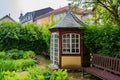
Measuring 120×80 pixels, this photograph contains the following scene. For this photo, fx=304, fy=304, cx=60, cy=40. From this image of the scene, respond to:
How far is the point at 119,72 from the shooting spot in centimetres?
1227

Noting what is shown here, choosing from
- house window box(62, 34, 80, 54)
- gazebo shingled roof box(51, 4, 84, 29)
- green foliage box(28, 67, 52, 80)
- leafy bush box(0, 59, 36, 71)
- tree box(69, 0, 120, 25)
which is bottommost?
leafy bush box(0, 59, 36, 71)

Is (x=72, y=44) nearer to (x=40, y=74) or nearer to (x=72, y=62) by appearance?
(x=72, y=62)

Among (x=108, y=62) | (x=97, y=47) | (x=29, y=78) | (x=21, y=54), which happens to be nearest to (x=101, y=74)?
(x=108, y=62)

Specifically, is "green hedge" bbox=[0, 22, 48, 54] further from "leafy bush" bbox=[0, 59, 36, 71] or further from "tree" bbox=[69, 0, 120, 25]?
"tree" bbox=[69, 0, 120, 25]

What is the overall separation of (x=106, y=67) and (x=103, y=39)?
86.4 inches

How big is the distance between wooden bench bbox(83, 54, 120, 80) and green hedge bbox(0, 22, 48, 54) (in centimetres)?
1139

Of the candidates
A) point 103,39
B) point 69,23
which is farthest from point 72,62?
point 103,39

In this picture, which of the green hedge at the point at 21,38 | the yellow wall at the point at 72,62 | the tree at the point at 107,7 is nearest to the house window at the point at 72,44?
the yellow wall at the point at 72,62

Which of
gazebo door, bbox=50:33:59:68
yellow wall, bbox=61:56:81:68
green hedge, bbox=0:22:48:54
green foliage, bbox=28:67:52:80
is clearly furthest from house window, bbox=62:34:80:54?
green foliage, bbox=28:67:52:80

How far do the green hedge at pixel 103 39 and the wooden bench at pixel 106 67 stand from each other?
739 mm

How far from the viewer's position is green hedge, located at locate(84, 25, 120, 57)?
14.9 m

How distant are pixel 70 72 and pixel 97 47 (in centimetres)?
217

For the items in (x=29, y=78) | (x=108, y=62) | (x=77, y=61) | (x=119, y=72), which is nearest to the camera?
(x=29, y=78)

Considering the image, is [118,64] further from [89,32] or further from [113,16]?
[113,16]
